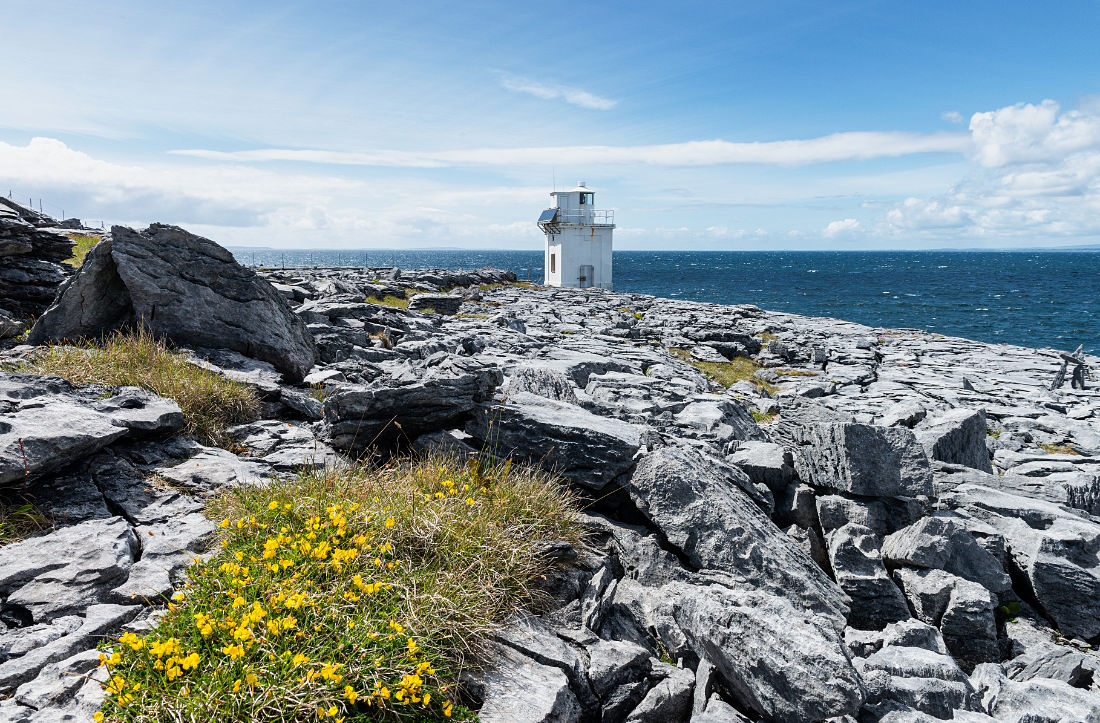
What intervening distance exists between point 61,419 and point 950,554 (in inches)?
418

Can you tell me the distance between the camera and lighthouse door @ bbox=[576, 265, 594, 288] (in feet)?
217

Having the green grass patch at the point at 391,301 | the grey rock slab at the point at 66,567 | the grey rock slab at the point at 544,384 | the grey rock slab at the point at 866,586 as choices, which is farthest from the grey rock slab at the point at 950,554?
the green grass patch at the point at 391,301

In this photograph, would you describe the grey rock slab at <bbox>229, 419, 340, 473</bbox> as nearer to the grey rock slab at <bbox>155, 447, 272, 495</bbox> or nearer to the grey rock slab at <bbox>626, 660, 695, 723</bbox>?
the grey rock slab at <bbox>155, 447, 272, 495</bbox>

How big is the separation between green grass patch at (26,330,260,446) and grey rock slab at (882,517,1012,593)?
9.19 meters

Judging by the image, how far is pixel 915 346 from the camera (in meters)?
33.6

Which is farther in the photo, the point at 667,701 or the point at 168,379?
the point at 168,379

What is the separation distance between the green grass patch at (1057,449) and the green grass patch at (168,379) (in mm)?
18568

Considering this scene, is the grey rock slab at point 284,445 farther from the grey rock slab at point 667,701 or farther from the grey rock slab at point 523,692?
the grey rock slab at point 667,701

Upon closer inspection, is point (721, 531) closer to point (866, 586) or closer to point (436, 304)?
point (866, 586)

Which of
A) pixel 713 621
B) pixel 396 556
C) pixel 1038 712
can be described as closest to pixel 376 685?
pixel 396 556

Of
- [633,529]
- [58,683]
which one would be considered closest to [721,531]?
[633,529]

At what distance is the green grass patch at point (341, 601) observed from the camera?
3.94 meters

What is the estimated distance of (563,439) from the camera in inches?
312

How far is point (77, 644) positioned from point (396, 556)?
2405mm
